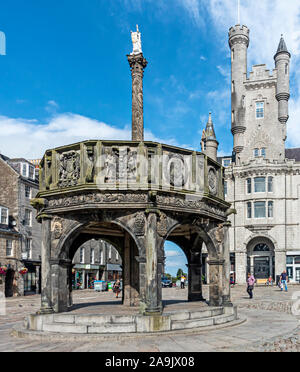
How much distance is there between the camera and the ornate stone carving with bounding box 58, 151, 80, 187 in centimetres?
1275

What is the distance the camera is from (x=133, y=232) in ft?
40.6

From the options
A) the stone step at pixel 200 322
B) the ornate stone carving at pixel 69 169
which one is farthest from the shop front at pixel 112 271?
the ornate stone carving at pixel 69 169

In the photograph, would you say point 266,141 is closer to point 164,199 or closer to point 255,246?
point 255,246

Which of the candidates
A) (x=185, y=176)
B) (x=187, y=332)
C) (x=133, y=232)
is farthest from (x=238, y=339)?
(x=185, y=176)

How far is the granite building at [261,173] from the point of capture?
52.6 metres

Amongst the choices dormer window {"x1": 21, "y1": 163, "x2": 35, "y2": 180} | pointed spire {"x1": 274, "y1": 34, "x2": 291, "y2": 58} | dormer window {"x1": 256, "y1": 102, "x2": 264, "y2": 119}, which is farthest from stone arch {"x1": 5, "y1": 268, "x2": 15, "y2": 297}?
pointed spire {"x1": 274, "y1": 34, "x2": 291, "y2": 58}

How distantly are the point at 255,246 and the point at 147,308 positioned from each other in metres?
45.4

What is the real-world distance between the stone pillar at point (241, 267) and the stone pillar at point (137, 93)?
4147 centimetres

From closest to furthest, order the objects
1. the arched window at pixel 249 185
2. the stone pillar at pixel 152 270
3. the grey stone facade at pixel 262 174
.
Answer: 1. the stone pillar at pixel 152 270
2. the grey stone facade at pixel 262 174
3. the arched window at pixel 249 185

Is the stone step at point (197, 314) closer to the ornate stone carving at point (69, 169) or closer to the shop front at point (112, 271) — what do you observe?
the ornate stone carving at point (69, 169)

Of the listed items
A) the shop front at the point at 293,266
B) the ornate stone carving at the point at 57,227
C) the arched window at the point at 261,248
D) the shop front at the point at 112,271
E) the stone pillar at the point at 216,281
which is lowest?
the shop front at the point at 112,271

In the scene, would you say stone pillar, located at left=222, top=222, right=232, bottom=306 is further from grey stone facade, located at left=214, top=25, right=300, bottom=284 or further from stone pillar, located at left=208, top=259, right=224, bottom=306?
grey stone facade, located at left=214, top=25, right=300, bottom=284

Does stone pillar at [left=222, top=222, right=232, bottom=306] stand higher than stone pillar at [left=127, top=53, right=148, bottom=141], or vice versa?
stone pillar at [left=127, top=53, right=148, bottom=141]
